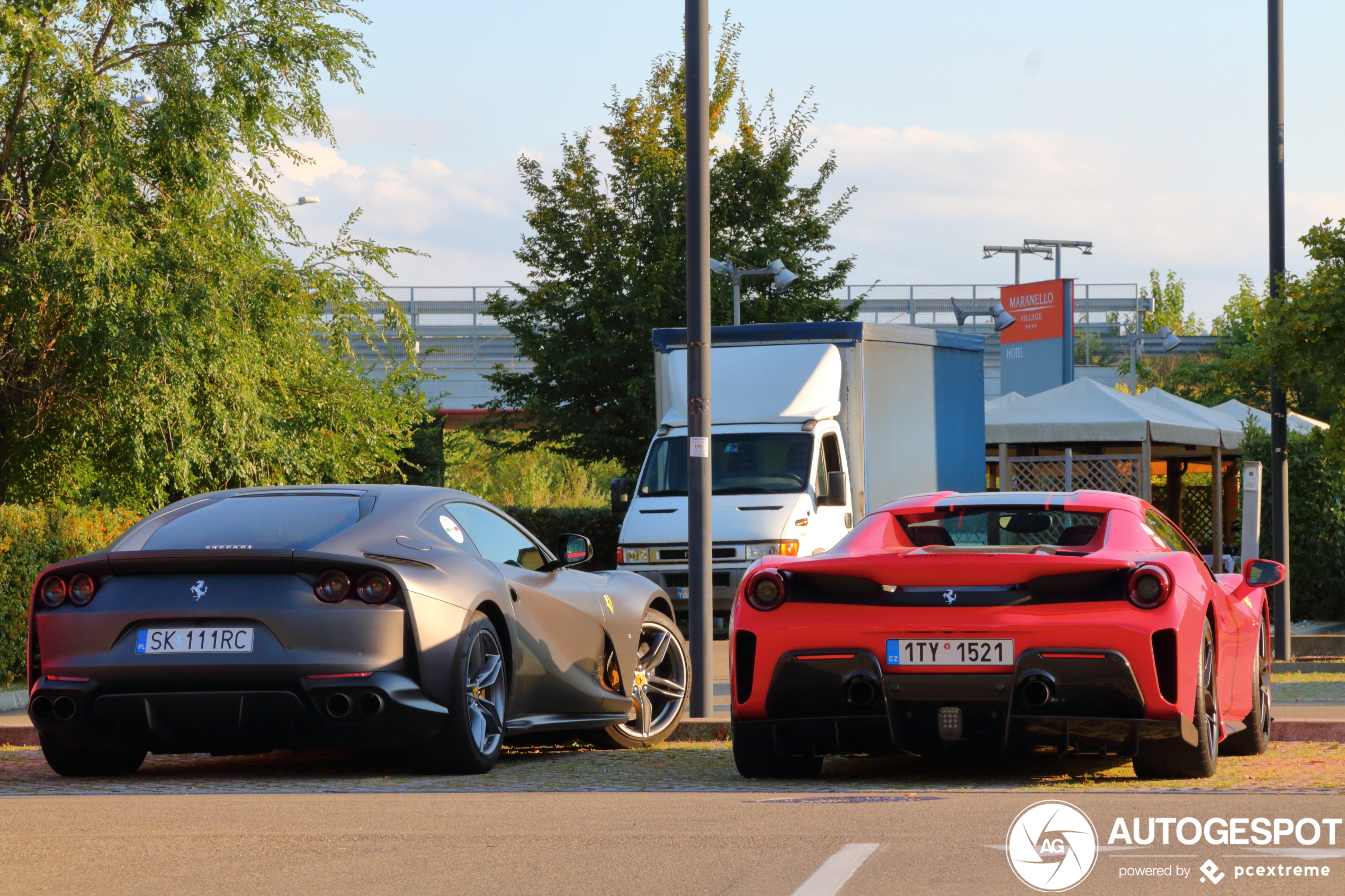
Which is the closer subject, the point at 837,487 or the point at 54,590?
the point at 54,590

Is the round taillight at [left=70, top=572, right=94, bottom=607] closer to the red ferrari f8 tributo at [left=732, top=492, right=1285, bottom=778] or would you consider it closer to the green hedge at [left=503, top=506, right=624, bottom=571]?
the red ferrari f8 tributo at [left=732, top=492, right=1285, bottom=778]

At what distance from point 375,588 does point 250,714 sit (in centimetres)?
72

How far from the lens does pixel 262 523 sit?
298 inches

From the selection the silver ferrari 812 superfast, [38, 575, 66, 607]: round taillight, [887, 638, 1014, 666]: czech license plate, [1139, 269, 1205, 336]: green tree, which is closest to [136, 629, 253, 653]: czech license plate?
the silver ferrari 812 superfast

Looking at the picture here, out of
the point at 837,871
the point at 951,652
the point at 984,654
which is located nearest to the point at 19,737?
the point at 951,652

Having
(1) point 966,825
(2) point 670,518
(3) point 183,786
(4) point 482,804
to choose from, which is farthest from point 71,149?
(1) point 966,825

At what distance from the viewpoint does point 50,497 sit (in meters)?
20.0

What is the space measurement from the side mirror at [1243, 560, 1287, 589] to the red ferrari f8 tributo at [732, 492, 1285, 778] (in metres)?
0.91

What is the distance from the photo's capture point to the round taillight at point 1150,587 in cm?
672

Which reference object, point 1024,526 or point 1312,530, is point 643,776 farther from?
point 1312,530

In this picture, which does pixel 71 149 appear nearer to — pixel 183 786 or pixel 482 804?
pixel 183 786

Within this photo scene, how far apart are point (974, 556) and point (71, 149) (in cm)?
1403

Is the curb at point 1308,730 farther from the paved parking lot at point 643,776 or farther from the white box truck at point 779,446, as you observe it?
the white box truck at point 779,446

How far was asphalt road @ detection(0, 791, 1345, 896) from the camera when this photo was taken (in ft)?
16.2
